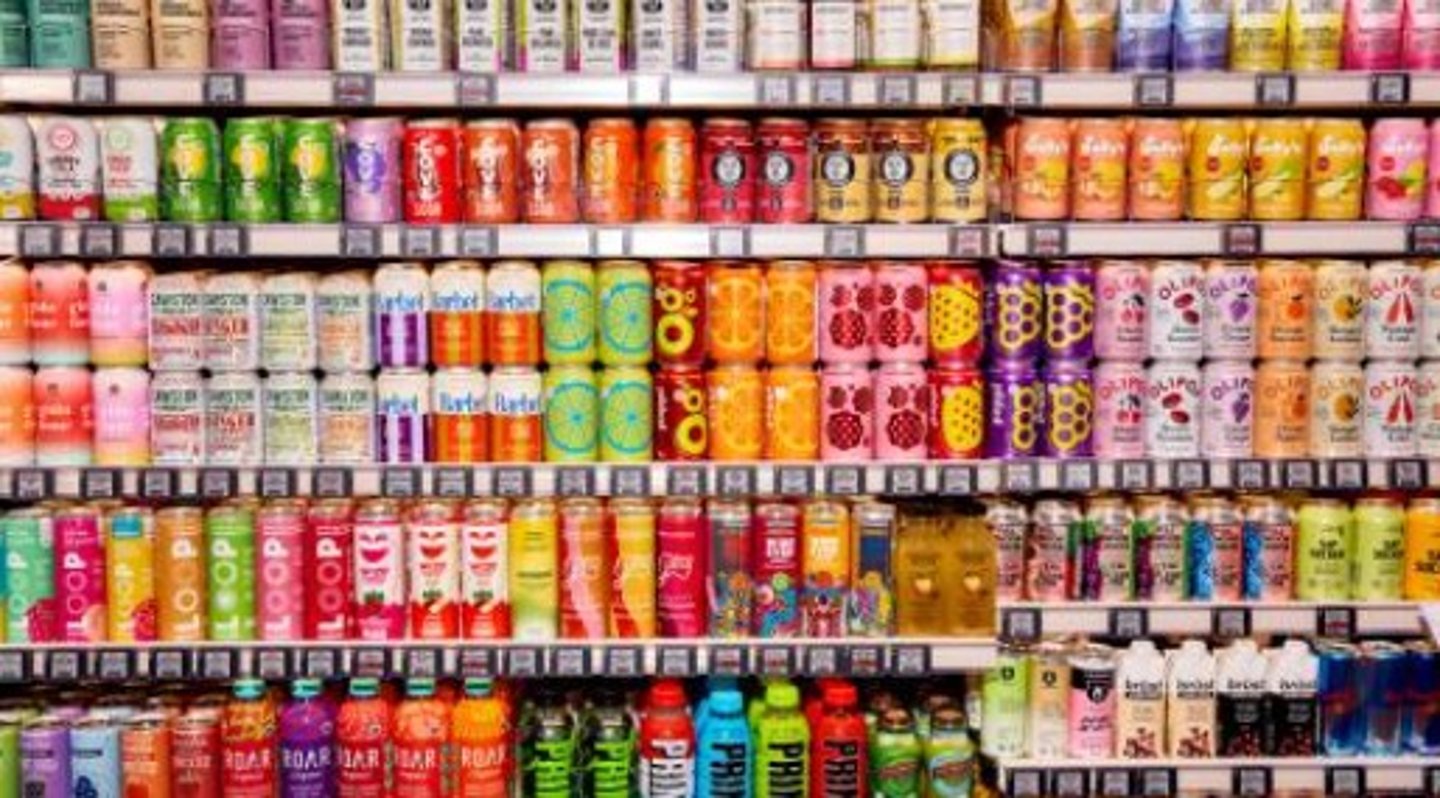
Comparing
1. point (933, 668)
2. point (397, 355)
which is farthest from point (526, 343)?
point (933, 668)

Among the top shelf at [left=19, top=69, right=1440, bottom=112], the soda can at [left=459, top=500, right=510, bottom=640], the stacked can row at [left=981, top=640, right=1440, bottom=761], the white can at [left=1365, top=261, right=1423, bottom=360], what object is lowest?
the stacked can row at [left=981, top=640, right=1440, bottom=761]

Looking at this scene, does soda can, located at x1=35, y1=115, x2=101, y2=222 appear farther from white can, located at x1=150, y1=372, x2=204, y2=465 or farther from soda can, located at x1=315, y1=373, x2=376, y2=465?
soda can, located at x1=315, y1=373, x2=376, y2=465

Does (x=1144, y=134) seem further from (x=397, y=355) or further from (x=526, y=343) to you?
(x=397, y=355)

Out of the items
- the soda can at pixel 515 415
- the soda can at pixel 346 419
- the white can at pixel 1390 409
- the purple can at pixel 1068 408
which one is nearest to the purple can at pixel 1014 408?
the purple can at pixel 1068 408

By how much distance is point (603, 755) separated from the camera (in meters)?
3.46

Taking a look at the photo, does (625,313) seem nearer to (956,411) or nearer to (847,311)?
(847,311)

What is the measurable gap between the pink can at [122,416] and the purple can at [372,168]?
2.12 ft

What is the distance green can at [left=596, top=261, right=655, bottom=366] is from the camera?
11.4 feet

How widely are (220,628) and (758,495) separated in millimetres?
1334

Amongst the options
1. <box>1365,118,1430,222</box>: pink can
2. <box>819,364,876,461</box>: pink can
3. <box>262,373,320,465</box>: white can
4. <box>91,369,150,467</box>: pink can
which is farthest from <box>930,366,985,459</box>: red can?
<box>91,369,150,467</box>: pink can

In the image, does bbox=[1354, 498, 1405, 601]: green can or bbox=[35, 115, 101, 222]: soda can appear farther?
bbox=[1354, 498, 1405, 601]: green can

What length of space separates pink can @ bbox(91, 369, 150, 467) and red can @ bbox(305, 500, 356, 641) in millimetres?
441

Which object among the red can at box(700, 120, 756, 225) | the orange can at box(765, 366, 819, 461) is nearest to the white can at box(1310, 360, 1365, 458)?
the orange can at box(765, 366, 819, 461)

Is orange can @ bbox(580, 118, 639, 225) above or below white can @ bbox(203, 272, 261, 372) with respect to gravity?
above
